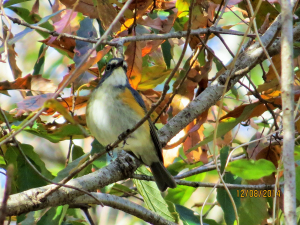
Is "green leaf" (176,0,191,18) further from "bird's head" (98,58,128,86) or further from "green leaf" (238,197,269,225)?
"green leaf" (238,197,269,225)

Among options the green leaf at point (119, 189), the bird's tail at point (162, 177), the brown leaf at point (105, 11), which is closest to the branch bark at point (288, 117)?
the brown leaf at point (105, 11)

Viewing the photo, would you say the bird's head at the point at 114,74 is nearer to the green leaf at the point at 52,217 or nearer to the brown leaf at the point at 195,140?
the brown leaf at the point at 195,140

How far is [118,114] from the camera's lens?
3469 millimetres

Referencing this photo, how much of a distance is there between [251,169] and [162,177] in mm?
2255

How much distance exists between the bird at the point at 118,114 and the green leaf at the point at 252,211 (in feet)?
2.34

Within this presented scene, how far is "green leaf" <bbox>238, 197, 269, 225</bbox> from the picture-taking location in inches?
119

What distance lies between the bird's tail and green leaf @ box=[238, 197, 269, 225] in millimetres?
713

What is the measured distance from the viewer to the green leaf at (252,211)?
3021 millimetres

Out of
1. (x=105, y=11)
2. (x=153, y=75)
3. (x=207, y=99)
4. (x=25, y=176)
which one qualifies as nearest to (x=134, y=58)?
(x=153, y=75)

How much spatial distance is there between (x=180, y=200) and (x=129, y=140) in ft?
2.64

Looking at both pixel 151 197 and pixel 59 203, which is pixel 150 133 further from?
pixel 59 203

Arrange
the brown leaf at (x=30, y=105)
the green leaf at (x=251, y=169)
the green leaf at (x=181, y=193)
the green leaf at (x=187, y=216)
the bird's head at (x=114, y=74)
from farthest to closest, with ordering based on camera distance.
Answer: the green leaf at (x=181, y=193), the bird's head at (x=114, y=74), the green leaf at (x=187, y=216), the brown leaf at (x=30, y=105), the green leaf at (x=251, y=169)

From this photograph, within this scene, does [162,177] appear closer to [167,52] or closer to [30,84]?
[167,52]

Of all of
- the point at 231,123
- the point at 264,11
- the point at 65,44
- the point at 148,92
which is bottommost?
the point at 231,123
